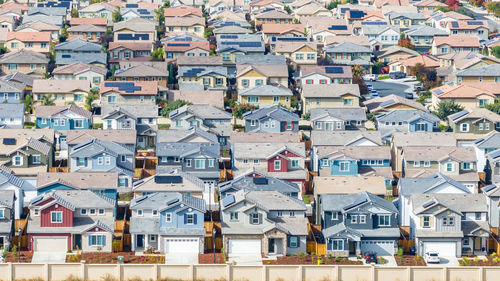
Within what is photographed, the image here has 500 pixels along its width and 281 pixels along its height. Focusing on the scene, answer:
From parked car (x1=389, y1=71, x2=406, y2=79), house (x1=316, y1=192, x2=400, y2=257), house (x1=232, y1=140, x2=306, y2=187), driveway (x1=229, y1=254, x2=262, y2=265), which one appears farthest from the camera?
parked car (x1=389, y1=71, x2=406, y2=79)

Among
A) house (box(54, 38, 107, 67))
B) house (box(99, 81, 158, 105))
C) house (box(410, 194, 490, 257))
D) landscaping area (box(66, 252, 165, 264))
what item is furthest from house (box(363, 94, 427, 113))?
landscaping area (box(66, 252, 165, 264))

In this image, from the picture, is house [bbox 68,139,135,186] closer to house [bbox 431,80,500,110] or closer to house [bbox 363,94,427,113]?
house [bbox 363,94,427,113]

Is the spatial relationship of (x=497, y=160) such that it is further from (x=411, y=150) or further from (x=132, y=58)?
(x=132, y=58)

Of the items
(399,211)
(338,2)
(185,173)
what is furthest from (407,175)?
(338,2)

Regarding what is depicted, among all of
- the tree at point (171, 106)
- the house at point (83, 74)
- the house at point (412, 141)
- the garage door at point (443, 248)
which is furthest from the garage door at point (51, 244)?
the house at point (83, 74)

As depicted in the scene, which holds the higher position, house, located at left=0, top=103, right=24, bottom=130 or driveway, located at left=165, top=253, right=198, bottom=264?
driveway, located at left=165, top=253, right=198, bottom=264
